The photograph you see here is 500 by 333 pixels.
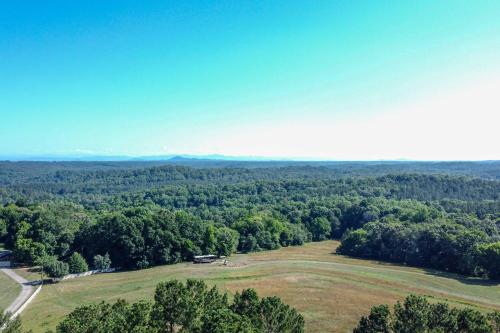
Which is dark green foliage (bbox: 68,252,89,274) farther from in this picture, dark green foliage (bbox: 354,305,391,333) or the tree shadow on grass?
the tree shadow on grass

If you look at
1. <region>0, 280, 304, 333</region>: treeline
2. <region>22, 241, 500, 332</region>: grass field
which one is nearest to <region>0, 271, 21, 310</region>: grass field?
<region>22, 241, 500, 332</region>: grass field

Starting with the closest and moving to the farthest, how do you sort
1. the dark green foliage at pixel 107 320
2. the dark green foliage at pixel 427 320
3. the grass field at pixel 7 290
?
the dark green foliage at pixel 107 320, the dark green foliage at pixel 427 320, the grass field at pixel 7 290

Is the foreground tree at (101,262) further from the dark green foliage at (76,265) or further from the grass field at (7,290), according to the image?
the grass field at (7,290)

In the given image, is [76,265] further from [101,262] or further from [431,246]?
[431,246]

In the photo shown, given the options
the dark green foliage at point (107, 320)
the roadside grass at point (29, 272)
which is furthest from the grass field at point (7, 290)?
the dark green foliage at point (107, 320)

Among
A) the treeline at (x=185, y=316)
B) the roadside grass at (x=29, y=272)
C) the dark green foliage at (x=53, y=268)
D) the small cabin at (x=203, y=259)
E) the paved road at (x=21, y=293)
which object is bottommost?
the small cabin at (x=203, y=259)
